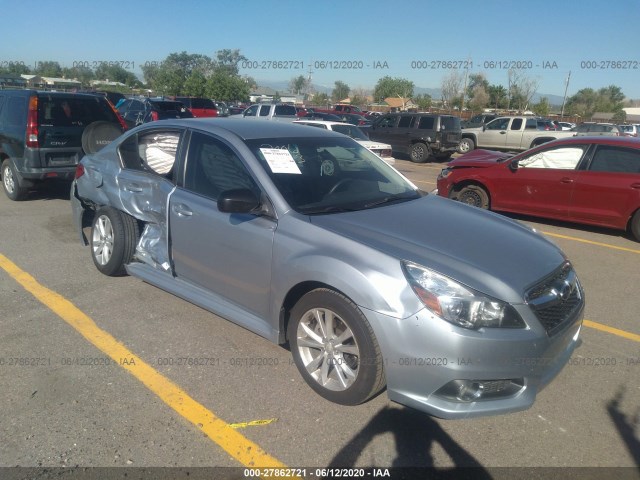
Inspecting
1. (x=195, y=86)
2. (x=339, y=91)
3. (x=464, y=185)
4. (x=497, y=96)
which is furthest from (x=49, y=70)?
(x=464, y=185)

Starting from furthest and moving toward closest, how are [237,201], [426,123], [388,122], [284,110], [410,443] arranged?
[284,110] → [388,122] → [426,123] → [237,201] → [410,443]

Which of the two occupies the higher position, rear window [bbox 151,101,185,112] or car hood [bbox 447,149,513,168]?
rear window [bbox 151,101,185,112]

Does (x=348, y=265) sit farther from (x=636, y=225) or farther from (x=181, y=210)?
(x=636, y=225)

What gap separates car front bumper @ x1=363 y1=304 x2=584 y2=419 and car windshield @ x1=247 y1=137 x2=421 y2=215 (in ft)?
3.68

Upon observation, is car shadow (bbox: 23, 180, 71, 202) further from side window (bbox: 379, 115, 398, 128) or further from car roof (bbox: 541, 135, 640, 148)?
side window (bbox: 379, 115, 398, 128)

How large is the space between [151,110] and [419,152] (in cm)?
1030

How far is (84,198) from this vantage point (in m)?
5.62

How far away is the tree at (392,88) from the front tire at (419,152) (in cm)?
6340

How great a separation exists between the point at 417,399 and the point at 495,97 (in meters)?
59.8

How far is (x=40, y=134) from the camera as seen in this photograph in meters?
8.16

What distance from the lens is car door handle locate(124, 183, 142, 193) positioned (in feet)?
15.4

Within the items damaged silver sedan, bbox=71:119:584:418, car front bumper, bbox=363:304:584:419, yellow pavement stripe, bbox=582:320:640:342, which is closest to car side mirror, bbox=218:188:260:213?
damaged silver sedan, bbox=71:119:584:418

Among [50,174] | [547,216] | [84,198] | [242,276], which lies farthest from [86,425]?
[547,216]

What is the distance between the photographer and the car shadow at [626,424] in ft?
9.57
